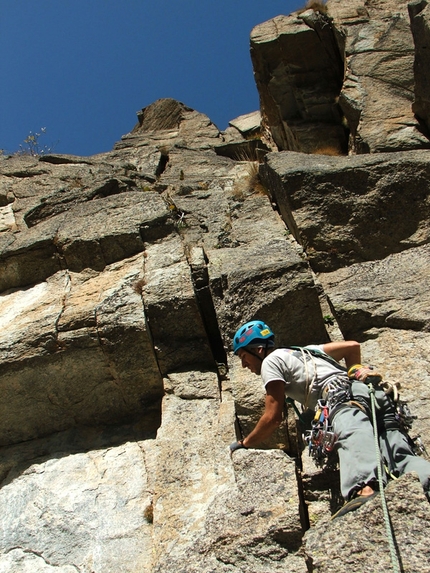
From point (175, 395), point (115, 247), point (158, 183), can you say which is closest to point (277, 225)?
point (115, 247)

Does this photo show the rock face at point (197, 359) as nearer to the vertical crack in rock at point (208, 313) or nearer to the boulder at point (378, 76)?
the vertical crack in rock at point (208, 313)

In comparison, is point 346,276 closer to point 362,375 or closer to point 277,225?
point 277,225

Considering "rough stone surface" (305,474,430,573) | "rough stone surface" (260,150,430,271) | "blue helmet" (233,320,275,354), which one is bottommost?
"rough stone surface" (305,474,430,573)

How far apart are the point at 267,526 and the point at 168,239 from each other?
476 centimetres

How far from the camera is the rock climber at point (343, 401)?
12.1 feet

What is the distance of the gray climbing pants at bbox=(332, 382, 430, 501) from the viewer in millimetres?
3641

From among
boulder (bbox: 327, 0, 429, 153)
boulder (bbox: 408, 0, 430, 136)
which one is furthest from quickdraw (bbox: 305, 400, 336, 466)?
boulder (bbox: 408, 0, 430, 136)

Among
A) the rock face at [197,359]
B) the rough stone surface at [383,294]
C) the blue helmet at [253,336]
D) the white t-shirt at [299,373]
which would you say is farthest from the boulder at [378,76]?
the white t-shirt at [299,373]

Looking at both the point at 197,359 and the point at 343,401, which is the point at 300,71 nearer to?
the point at 197,359

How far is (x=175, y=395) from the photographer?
650cm

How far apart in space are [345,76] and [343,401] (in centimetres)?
925

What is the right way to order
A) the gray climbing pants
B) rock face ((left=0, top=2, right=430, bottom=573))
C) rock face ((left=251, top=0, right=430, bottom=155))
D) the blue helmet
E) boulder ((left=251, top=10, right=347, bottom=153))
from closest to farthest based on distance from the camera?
the gray climbing pants, rock face ((left=0, top=2, right=430, bottom=573)), the blue helmet, rock face ((left=251, top=0, right=430, bottom=155)), boulder ((left=251, top=10, right=347, bottom=153))

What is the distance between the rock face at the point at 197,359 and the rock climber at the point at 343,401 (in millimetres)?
336

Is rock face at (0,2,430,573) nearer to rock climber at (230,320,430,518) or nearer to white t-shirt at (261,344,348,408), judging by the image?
rock climber at (230,320,430,518)
